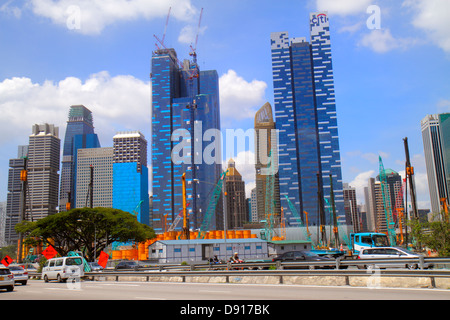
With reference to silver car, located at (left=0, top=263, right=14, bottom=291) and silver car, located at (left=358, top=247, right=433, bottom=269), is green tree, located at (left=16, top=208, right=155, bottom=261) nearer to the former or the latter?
silver car, located at (left=0, top=263, right=14, bottom=291)

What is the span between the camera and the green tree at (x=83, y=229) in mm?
65562

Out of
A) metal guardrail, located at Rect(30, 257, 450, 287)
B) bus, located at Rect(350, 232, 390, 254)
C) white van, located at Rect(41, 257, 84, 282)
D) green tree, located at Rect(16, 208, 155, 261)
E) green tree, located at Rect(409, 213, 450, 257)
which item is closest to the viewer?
metal guardrail, located at Rect(30, 257, 450, 287)

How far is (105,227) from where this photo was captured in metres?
67.5

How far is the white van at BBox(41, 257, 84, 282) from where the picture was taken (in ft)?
100

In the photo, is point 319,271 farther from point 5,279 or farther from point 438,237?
point 438,237

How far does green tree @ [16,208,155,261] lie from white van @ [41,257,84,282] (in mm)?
32701

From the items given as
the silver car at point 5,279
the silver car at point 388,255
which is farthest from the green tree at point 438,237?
the silver car at point 5,279

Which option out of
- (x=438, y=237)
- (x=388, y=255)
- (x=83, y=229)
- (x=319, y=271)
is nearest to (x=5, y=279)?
(x=319, y=271)

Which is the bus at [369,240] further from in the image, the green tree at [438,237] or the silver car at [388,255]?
Result: the silver car at [388,255]

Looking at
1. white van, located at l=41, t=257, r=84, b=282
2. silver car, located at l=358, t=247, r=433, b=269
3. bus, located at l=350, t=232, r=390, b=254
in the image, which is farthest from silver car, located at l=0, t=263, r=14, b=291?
bus, located at l=350, t=232, r=390, b=254

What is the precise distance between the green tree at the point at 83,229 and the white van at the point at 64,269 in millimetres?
32701
